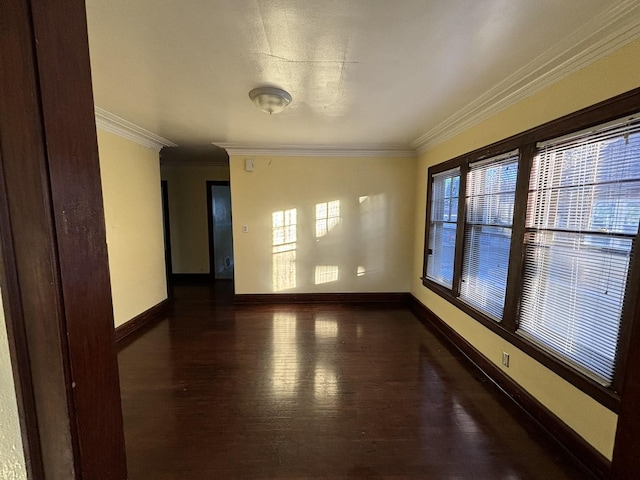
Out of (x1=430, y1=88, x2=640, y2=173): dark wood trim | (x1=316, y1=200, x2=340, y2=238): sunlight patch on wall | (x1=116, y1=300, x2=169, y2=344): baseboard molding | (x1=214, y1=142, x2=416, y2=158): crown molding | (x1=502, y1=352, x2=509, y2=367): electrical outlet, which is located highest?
(x1=214, y1=142, x2=416, y2=158): crown molding

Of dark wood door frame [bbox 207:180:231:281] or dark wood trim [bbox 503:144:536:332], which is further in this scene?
dark wood door frame [bbox 207:180:231:281]

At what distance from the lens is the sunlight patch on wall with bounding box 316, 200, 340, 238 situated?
13.1 ft

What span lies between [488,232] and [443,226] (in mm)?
→ 857

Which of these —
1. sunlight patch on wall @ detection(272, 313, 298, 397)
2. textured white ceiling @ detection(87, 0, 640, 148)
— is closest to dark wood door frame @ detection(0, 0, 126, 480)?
textured white ceiling @ detection(87, 0, 640, 148)

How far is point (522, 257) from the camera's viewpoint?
6.59 feet

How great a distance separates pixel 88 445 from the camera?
1.78ft

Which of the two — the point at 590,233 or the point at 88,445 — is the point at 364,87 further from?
the point at 88,445

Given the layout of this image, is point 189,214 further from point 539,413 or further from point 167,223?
point 539,413

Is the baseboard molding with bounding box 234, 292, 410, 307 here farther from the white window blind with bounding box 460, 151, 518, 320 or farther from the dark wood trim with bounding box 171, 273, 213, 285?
the dark wood trim with bounding box 171, 273, 213, 285

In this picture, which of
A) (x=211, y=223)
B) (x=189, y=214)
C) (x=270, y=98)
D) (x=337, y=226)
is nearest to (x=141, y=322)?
(x=211, y=223)

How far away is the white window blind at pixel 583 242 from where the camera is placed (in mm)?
1404

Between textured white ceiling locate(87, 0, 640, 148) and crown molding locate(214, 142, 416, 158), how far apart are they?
1.22 metres

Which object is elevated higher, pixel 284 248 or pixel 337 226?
pixel 337 226

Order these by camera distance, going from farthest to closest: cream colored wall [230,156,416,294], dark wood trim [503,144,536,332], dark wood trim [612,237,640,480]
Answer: cream colored wall [230,156,416,294] → dark wood trim [503,144,536,332] → dark wood trim [612,237,640,480]
